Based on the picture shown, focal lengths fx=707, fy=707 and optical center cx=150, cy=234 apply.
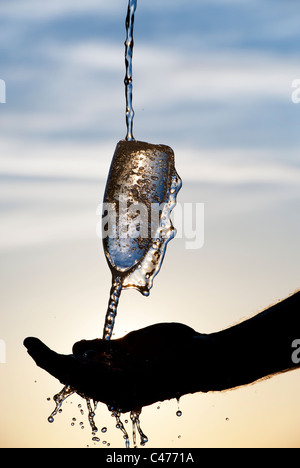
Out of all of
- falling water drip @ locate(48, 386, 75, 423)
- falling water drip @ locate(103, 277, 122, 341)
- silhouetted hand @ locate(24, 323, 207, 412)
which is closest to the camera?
silhouetted hand @ locate(24, 323, 207, 412)

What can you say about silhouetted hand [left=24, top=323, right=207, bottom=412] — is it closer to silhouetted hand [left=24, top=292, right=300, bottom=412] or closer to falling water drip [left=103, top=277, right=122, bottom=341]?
silhouetted hand [left=24, top=292, right=300, bottom=412]

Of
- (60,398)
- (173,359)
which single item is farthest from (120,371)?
(60,398)

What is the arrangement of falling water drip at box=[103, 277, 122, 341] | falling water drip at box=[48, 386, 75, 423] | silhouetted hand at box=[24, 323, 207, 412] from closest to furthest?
silhouetted hand at box=[24, 323, 207, 412] → falling water drip at box=[48, 386, 75, 423] → falling water drip at box=[103, 277, 122, 341]

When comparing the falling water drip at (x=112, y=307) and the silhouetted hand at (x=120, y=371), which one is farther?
the falling water drip at (x=112, y=307)

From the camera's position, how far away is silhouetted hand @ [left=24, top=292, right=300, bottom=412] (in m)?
2.51

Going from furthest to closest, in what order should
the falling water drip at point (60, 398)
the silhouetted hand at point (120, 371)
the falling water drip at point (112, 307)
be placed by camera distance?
the falling water drip at point (112, 307) < the falling water drip at point (60, 398) < the silhouetted hand at point (120, 371)

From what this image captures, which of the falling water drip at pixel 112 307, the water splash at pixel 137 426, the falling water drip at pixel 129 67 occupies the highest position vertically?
the falling water drip at pixel 129 67

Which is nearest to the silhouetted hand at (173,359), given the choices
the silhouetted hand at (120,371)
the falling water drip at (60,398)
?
the silhouetted hand at (120,371)

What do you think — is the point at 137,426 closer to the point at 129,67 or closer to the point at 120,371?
the point at 120,371

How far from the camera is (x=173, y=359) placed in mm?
2516

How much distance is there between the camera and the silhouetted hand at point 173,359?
2508 mm

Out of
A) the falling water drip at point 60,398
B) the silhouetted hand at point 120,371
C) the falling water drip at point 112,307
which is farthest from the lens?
the falling water drip at point 112,307

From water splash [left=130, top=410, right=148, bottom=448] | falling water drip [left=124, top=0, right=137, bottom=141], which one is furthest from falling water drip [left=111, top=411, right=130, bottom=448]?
falling water drip [left=124, top=0, right=137, bottom=141]

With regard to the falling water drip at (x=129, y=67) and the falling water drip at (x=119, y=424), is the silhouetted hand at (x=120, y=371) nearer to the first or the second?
the falling water drip at (x=119, y=424)
